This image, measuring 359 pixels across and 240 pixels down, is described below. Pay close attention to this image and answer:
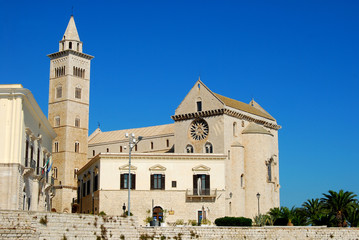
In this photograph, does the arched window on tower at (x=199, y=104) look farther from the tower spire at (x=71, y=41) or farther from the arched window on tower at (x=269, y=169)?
the tower spire at (x=71, y=41)

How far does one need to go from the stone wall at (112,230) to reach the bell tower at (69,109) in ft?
147

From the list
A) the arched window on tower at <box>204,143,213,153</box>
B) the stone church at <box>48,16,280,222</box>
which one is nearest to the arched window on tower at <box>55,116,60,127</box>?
the stone church at <box>48,16,280,222</box>

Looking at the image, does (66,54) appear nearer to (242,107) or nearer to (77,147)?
(77,147)

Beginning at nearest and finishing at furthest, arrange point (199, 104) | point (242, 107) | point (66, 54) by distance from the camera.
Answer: point (199, 104) → point (242, 107) → point (66, 54)

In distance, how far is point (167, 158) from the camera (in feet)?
192

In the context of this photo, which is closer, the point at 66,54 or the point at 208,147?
the point at 208,147

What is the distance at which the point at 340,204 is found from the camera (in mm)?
59125

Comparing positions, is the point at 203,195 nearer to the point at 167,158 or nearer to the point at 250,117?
the point at 167,158

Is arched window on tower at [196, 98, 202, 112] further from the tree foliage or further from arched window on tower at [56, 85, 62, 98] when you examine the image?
arched window on tower at [56, 85, 62, 98]

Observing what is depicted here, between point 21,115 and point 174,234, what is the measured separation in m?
13.7

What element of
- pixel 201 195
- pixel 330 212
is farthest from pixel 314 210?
pixel 201 195

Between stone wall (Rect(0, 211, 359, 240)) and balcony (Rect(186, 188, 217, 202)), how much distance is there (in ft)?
43.8

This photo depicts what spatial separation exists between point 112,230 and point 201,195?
891 inches

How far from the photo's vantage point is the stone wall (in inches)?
1174
